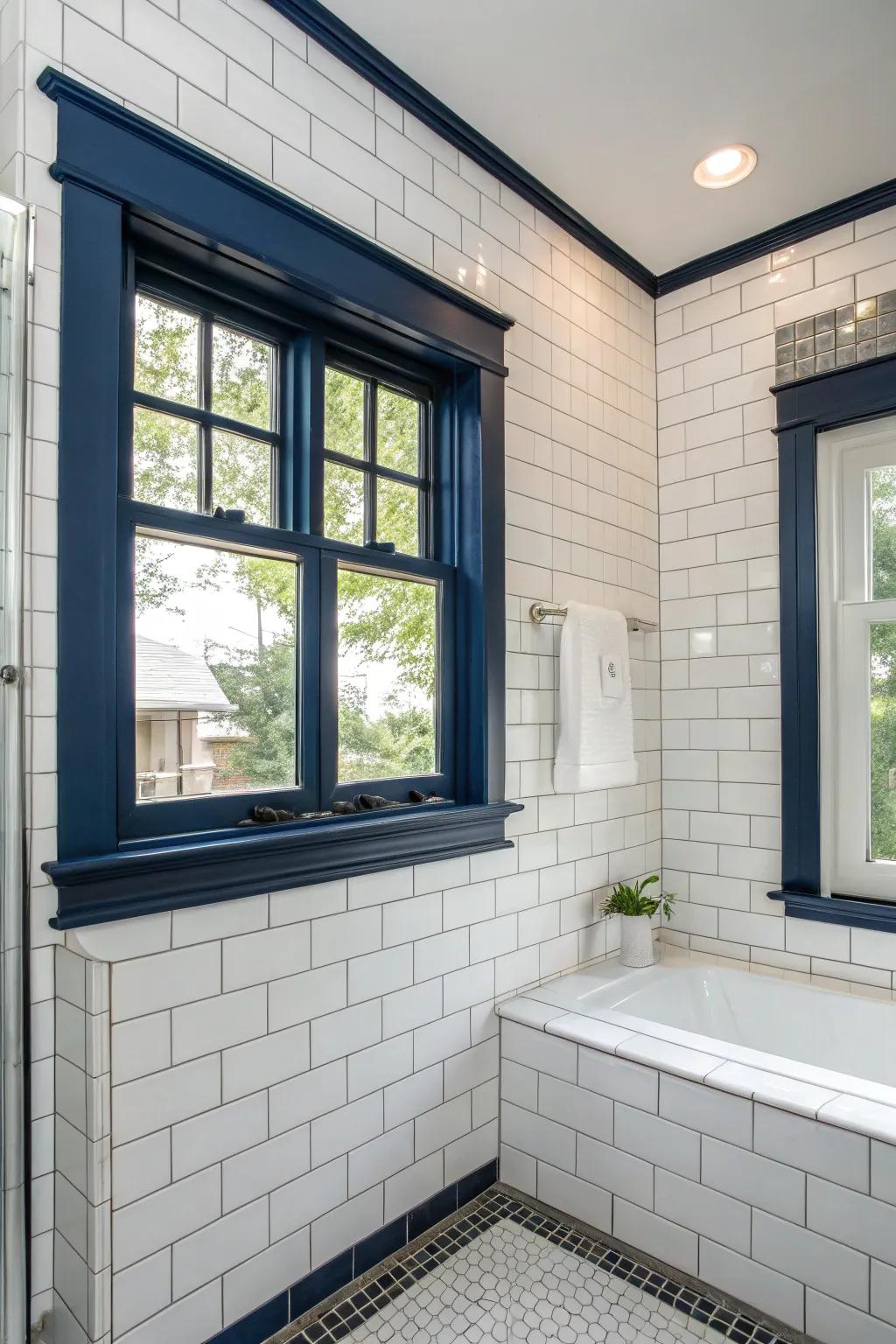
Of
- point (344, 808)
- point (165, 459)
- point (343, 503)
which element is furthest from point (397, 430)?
point (344, 808)

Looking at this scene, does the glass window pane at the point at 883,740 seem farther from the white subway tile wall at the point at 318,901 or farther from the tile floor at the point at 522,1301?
the tile floor at the point at 522,1301

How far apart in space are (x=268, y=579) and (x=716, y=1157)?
5.02ft

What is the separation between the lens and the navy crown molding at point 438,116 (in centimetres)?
171

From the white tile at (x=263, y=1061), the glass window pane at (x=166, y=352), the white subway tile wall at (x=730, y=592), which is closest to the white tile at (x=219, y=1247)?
the white tile at (x=263, y=1061)

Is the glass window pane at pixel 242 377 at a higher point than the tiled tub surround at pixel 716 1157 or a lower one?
higher

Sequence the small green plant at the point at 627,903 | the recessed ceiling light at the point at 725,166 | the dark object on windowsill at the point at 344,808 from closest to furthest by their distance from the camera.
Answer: the dark object on windowsill at the point at 344,808, the recessed ceiling light at the point at 725,166, the small green plant at the point at 627,903

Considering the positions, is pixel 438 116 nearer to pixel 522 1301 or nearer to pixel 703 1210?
pixel 703 1210

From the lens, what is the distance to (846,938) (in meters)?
2.38

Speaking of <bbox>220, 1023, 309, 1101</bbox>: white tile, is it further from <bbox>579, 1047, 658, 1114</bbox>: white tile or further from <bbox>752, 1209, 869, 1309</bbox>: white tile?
<bbox>752, 1209, 869, 1309</bbox>: white tile

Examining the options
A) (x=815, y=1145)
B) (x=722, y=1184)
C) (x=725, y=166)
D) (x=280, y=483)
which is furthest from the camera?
(x=725, y=166)

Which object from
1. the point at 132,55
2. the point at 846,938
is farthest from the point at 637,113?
the point at 846,938

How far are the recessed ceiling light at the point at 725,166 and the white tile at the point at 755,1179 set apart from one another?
2.47m

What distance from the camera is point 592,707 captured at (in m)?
2.30

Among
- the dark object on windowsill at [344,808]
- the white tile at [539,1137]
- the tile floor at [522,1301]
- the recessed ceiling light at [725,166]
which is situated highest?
the recessed ceiling light at [725,166]
